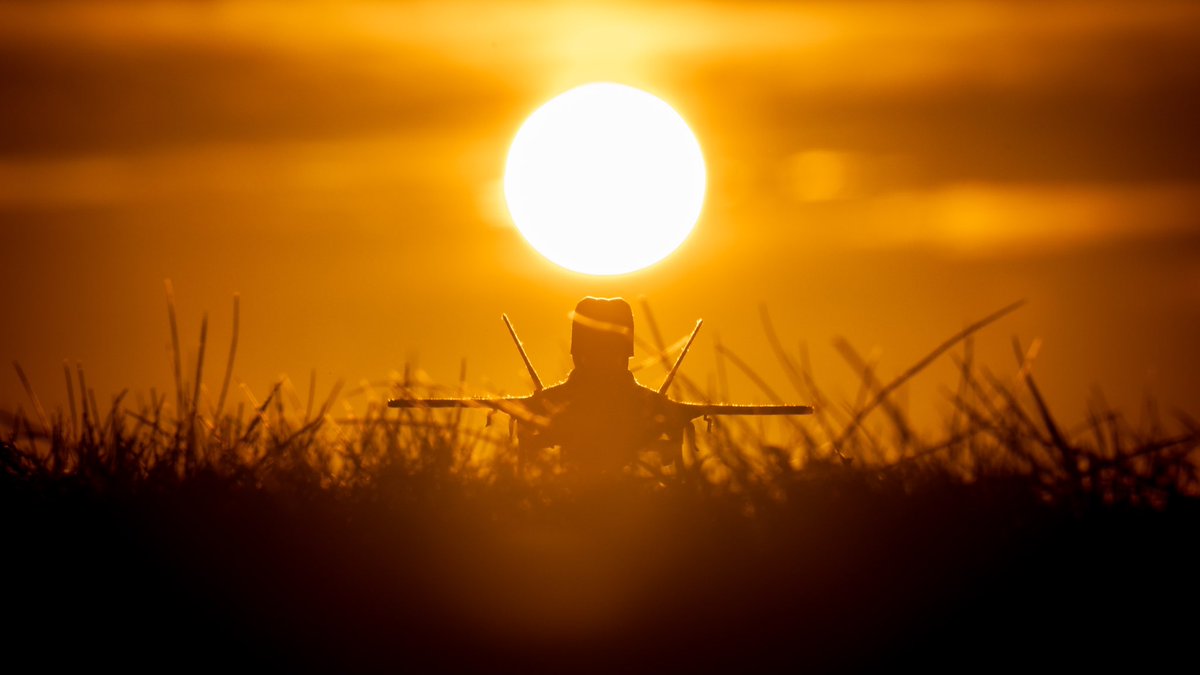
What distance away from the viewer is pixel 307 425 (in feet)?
14.1

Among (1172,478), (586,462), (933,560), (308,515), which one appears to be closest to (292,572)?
(308,515)

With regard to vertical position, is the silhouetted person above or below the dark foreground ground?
above

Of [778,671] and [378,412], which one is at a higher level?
[378,412]

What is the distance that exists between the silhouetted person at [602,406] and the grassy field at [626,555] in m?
0.35

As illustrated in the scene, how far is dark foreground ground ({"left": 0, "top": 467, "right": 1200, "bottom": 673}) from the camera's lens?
132 inches

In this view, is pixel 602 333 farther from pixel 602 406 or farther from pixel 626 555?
pixel 626 555

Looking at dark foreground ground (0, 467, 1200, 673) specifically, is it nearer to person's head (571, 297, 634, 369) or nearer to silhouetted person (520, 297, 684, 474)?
silhouetted person (520, 297, 684, 474)

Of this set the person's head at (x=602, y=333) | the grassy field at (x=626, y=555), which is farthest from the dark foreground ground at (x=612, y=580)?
the person's head at (x=602, y=333)

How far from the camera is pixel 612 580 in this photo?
358 cm

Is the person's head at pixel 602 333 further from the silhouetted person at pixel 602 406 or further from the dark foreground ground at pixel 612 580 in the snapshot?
the dark foreground ground at pixel 612 580

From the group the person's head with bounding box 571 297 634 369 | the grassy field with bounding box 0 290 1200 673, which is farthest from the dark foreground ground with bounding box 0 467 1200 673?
the person's head with bounding box 571 297 634 369

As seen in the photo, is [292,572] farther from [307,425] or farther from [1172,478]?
[1172,478]

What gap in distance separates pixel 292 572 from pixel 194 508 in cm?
41

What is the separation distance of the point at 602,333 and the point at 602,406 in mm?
301
